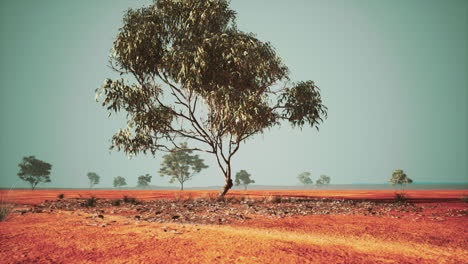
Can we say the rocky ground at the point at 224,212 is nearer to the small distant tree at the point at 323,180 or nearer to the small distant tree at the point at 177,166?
the small distant tree at the point at 177,166

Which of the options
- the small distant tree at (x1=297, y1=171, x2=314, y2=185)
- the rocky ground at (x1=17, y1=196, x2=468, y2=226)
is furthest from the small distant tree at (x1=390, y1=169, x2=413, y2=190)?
the small distant tree at (x1=297, y1=171, x2=314, y2=185)

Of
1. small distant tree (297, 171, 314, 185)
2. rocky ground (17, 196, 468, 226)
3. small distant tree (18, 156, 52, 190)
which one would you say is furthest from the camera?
small distant tree (297, 171, 314, 185)

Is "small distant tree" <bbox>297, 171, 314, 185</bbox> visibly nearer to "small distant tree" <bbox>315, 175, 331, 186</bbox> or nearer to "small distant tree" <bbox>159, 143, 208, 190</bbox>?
"small distant tree" <bbox>315, 175, 331, 186</bbox>

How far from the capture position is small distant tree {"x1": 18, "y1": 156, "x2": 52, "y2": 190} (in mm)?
77438

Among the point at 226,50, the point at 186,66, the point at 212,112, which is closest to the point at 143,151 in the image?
the point at 212,112

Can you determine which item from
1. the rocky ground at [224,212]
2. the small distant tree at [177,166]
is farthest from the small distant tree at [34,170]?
the rocky ground at [224,212]

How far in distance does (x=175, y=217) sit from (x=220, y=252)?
5950 millimetres

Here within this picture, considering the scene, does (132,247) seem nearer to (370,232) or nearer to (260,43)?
(370,232)

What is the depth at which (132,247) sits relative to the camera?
5.59 metres

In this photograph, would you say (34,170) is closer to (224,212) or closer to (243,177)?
(243,177)

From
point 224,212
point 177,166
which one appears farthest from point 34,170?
point 224,212

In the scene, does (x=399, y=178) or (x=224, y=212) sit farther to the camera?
(x=399, y=178)

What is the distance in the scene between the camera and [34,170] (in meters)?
77.5

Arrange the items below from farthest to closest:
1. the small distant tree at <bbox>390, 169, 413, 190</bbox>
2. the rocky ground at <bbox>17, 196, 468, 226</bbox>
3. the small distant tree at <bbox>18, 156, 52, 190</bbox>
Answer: the small distant tree at <bbox>18, 156, 52, 190</bbox>, the small distant tree at <bbox>390, 169, 413, 190</bbox>, the rocky ground at <bbox>17, 196, 468, 226</bbox>
